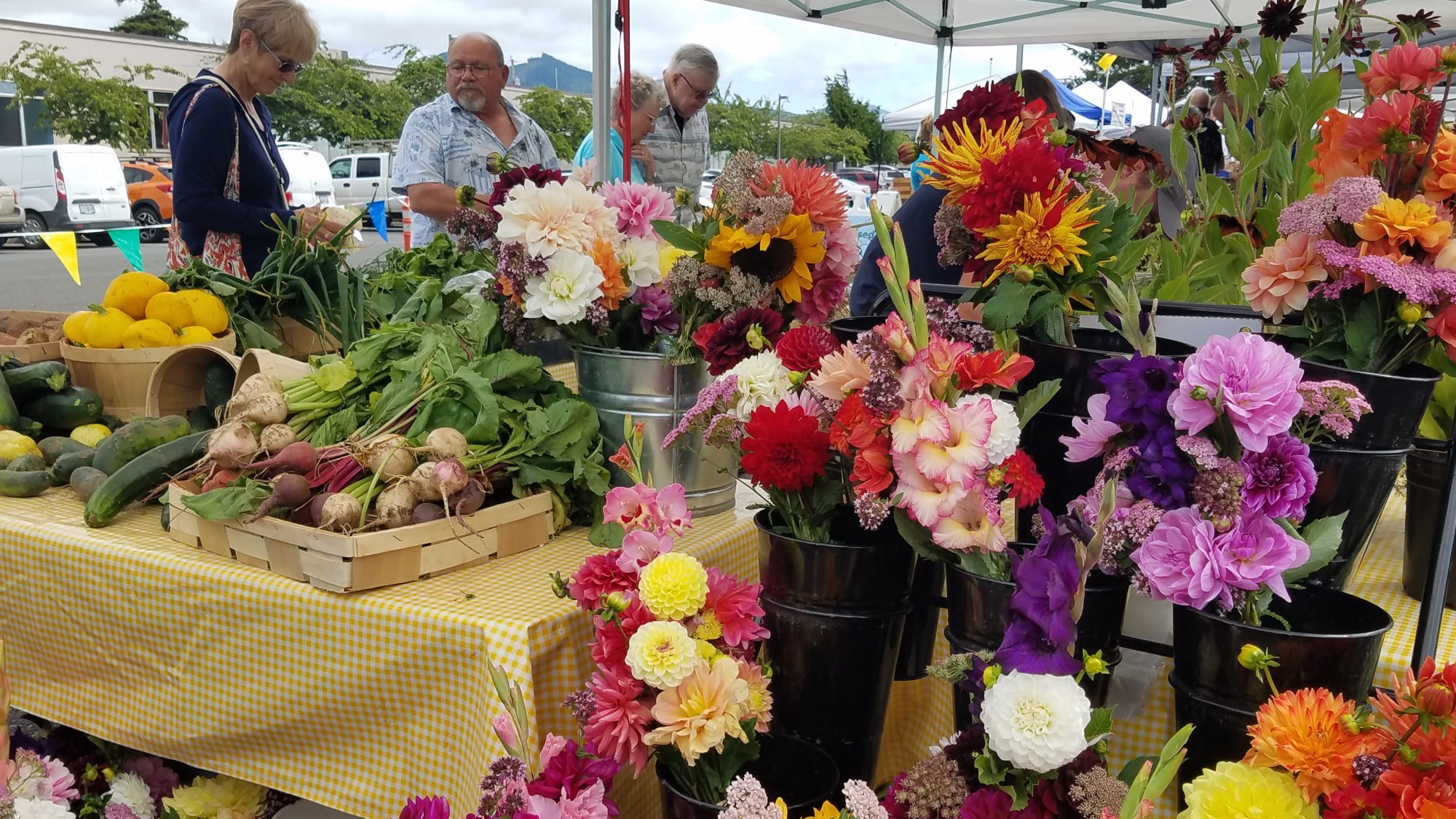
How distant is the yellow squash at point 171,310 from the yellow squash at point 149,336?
2 cm

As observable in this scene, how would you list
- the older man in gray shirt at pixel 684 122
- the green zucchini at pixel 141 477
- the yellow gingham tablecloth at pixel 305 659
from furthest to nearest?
1. the older man in gray shirt at pixel 684 122
2. the green zucchini at pixel 141 477
3. the yellow gingham tablecloth at pixel 305 659

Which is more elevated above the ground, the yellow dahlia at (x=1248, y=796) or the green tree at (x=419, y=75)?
the green tree at (x=419, y=75)

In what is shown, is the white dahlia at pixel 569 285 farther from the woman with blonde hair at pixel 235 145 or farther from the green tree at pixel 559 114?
the green tree at pixel 559 114

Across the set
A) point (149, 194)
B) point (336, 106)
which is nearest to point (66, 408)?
point (149, 194)

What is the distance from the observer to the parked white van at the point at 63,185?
14.6m

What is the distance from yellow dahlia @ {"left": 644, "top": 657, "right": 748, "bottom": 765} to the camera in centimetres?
94

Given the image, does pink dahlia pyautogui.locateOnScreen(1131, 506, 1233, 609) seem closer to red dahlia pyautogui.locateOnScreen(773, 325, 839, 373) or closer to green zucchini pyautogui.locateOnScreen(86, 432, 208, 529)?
red dahlia pyautogui.locateOnScreen(773, 325, 839, 373)

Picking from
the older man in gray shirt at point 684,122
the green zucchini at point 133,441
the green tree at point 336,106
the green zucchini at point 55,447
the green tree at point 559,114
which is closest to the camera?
the green zucchini at point 133,441

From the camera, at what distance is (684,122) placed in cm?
418

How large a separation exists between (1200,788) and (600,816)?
475 mm

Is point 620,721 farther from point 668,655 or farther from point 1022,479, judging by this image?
point 1022,479

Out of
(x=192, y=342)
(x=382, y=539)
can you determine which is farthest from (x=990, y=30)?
(x=382, y=539)

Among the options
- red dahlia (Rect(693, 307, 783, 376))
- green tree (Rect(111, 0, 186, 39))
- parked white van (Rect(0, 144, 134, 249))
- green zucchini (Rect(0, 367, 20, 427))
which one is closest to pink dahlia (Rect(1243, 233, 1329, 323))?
red dahlia (Rect(693, 307, 783, 376))

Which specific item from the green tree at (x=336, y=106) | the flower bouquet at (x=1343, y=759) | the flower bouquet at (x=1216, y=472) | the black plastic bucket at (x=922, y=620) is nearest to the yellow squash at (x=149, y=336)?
the black plastic bucket at (x=922, y=620)
